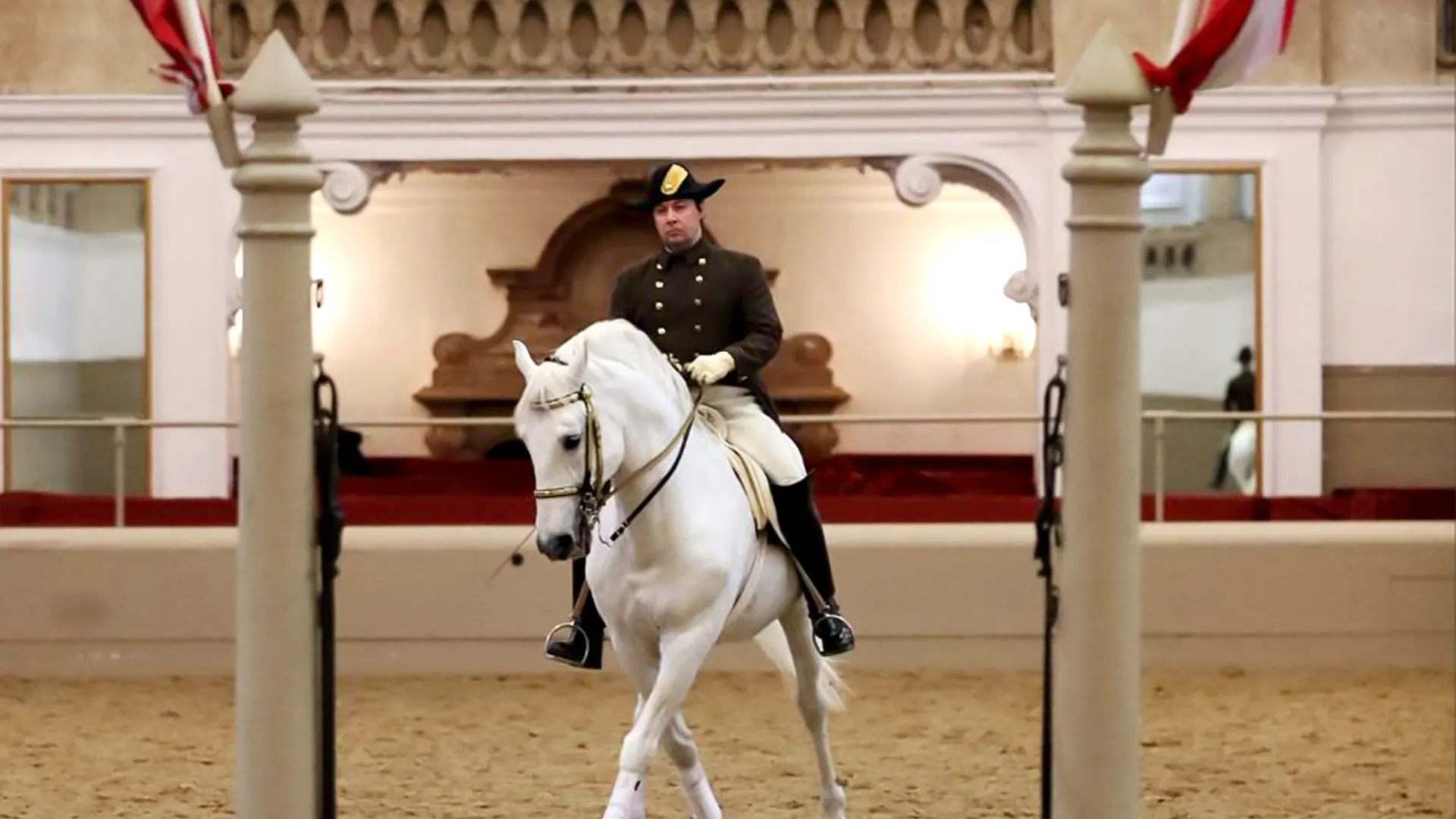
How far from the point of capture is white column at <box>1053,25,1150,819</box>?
4824 millimetres

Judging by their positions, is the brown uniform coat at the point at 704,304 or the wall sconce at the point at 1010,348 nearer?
the brown uniform coat at the point at 704,304

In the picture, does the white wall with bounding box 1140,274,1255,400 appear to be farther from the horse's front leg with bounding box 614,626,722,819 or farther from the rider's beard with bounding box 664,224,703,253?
the horse's front leg with bounding box 614,626,722,819

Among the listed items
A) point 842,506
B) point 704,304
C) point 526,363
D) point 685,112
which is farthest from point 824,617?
point 685,112

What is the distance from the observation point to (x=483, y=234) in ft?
52.5

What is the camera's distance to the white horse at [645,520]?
18.8 feet

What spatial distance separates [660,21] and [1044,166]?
201 centimetres

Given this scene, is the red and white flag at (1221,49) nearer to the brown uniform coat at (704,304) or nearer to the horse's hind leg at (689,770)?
the brown uniform coat at (704,304)

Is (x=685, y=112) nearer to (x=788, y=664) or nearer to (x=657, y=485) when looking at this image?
(x=788, y=664)

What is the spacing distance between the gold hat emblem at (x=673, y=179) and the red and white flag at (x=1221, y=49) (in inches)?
73.7

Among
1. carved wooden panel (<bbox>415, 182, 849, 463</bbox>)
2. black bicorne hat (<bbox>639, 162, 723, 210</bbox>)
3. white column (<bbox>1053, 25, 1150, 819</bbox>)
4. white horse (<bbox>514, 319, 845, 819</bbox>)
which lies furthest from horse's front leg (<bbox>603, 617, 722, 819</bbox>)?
carved wooden panel (<bbox>415, 182, 849, 463</bbox>)

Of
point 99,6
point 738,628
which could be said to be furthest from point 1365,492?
point 99,6

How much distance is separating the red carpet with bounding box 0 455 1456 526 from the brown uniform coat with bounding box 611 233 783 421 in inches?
161

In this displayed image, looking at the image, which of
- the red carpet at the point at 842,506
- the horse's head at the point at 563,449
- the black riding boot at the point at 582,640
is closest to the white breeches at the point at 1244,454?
the red carpet at the point at 842,506

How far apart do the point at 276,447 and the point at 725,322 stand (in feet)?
6.82
